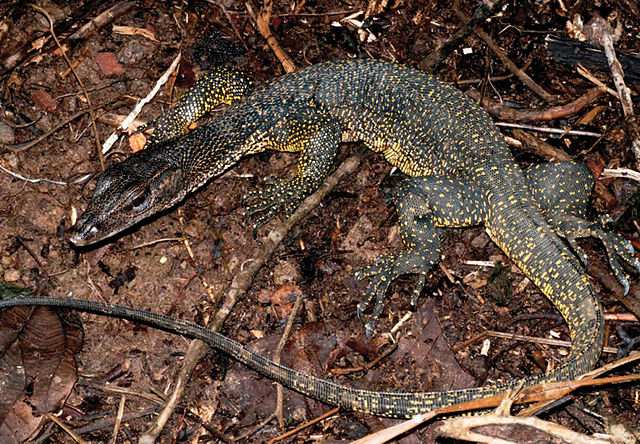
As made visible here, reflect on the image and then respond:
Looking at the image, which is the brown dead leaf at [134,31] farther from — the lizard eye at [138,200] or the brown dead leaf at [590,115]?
the brown dead leaf at [590,115]

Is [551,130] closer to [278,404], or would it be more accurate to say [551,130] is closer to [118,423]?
[278,404]

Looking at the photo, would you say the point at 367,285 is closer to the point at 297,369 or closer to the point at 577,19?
the point at 297,369

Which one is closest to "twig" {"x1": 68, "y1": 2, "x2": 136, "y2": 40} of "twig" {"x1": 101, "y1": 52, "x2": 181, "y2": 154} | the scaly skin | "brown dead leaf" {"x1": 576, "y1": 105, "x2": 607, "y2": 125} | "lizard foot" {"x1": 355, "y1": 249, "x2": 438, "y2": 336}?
"twig" {"x1": 101, "y1": 52, "x2": 181, "y2": 154}

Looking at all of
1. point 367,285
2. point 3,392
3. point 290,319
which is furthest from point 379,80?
point 3,392

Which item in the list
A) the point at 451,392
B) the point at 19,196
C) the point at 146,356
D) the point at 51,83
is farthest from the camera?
the point at 51,83

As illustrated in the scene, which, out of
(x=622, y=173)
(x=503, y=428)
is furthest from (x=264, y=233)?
(x=622, y=173)

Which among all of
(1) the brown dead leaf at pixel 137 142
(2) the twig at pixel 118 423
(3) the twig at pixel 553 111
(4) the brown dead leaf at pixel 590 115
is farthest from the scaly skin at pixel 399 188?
(4) the brown dead leaf at pixel 590 115

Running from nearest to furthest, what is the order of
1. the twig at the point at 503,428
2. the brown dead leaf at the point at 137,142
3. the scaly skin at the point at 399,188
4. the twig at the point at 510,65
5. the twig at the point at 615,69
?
1. the twig at the point at 503,428
2. the scaly skin at the point at 399,188
3. the twig at the point at 615,69
4. the brown dead leaf at the point at 137,142
5. the twig at the point at 510,65
